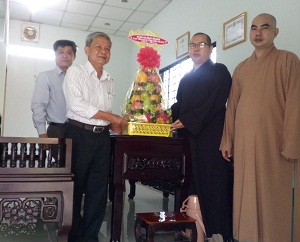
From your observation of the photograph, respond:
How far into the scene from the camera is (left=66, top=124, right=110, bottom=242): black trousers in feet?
5.93

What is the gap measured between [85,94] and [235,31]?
6.95 ft

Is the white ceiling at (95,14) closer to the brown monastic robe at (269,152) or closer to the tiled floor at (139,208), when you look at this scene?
the tiled floor at (139,208)

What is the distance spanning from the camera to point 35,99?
2365 mm

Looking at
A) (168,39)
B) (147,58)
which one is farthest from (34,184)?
(168,39)

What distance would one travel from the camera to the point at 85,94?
1849 millimetres

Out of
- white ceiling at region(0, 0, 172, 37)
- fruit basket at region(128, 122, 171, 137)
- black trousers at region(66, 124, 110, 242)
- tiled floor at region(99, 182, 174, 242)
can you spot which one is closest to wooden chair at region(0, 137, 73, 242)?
black trousers at region(66, 124, 110, 242)

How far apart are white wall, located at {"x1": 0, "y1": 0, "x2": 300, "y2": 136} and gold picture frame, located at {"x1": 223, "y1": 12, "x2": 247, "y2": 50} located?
2.1 inches

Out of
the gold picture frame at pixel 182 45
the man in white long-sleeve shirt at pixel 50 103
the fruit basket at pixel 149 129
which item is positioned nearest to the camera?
the fruit basket at pixel 149 129

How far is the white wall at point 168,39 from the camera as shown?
2729mm

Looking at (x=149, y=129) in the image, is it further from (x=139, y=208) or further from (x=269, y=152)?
(x=139, y=208)

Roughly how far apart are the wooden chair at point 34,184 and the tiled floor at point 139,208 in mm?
766

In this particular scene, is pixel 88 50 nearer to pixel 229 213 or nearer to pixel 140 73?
pixel 140 73

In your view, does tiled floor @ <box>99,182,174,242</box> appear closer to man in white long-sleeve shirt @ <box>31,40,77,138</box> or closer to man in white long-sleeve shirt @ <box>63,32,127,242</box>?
man in white long-sleeve shirt @ <box>63,32,127,242</box>

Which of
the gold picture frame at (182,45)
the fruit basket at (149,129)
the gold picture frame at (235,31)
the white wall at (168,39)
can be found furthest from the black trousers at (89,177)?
the gold picture frame at (182,45)
